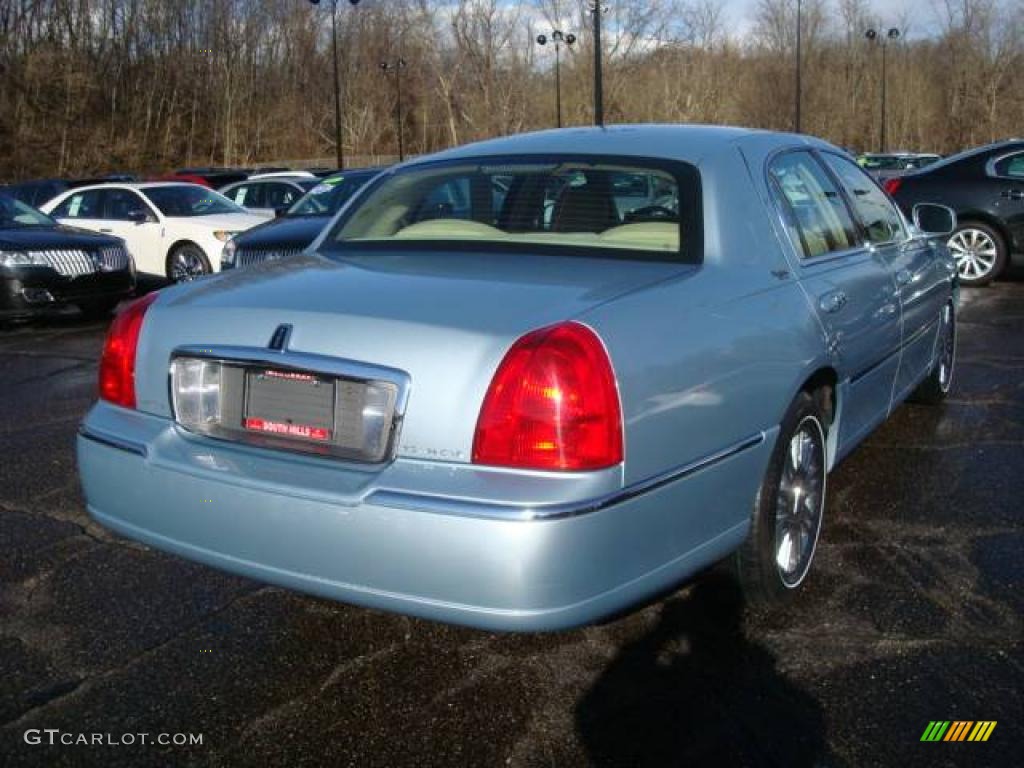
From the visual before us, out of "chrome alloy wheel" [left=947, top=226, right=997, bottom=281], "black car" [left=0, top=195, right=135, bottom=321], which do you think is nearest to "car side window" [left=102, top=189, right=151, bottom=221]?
"black car" [left=0, top=195, right=135, bottom=321]

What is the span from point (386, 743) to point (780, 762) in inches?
38.4

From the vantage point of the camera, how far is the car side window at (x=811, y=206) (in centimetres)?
361

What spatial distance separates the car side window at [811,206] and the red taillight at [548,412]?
1.40 meters

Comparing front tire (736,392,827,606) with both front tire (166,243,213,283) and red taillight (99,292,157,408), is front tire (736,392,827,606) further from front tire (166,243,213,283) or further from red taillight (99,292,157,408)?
front tire (166,243,213,283)

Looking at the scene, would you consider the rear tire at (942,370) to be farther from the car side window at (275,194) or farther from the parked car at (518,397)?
the car side window at (275,194)

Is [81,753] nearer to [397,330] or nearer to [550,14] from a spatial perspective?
[397,330]

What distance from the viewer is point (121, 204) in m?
13.7

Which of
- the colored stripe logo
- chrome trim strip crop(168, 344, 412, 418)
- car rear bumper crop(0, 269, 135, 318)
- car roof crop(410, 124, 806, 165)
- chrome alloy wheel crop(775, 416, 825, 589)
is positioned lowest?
the colored stripe logo

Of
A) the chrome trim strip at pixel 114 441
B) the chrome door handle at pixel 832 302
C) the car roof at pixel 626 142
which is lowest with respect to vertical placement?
the chrome trim strip at pixel 114 441

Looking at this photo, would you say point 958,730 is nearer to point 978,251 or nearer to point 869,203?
point 869,203

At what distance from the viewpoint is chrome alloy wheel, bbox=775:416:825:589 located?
129 inches

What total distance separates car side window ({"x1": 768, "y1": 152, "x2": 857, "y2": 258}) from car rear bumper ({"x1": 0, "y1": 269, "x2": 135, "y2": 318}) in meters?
8.08

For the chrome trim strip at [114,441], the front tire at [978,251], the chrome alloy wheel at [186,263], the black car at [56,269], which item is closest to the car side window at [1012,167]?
the front tire at [978,251]

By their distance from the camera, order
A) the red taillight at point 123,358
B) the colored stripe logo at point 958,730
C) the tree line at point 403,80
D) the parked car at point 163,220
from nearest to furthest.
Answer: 1. the colored stripe logo at point 958,730
2. the red taillight at point 123,358
3. the parked car at point 163,220
4. the tree line at point 403,80
